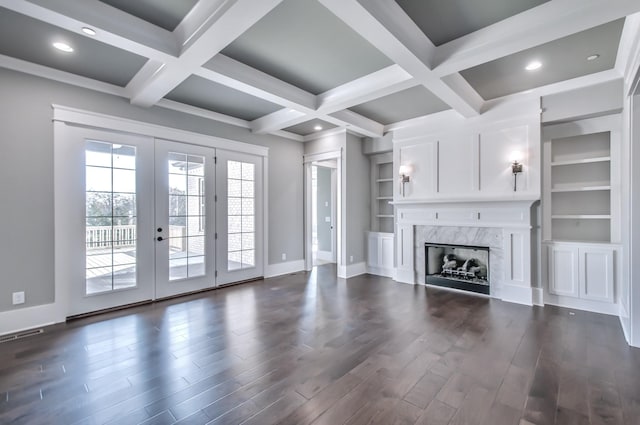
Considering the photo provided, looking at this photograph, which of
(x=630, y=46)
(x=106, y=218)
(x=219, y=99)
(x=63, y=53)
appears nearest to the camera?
(x=630, y=46)

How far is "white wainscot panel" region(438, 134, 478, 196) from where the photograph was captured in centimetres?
459

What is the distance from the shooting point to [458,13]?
2.48 m

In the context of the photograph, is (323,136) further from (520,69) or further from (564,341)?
(564,341)

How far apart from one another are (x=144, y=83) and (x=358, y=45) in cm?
254

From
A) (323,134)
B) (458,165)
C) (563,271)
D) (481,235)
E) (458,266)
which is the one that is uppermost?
(323,134)

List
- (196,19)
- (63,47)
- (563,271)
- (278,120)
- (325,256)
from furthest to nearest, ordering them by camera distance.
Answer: (325,256)
(278,120)
(563,271)
(63,47)
(196,19)

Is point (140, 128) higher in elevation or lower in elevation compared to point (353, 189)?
higher

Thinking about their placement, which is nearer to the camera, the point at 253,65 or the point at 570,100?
the point at 253,65

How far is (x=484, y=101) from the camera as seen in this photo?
4445mm

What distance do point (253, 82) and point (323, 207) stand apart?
4.93 m

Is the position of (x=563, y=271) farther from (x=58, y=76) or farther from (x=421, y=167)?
(x=58, y=76)

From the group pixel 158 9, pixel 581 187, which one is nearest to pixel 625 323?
pixel 581 187

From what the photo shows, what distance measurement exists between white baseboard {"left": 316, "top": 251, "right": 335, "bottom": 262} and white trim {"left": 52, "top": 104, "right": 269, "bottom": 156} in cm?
351

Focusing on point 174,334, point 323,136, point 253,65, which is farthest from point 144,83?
point 323,136
